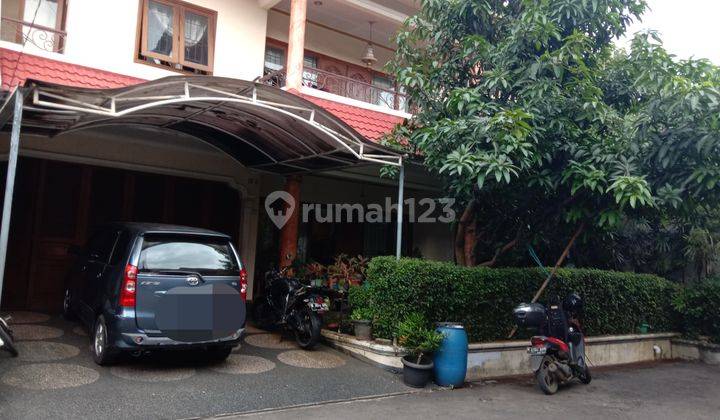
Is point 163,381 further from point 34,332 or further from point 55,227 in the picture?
point 55,227

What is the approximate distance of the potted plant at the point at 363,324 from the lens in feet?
24.2

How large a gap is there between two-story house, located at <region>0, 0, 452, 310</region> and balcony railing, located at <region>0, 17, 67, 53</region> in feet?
0.08

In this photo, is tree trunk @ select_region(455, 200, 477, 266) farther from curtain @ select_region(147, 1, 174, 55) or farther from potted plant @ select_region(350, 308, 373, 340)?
curtain @ select_region(147, 1, 174, 55)

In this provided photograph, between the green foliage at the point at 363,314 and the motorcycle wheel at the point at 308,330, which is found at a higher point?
the green foliage at the point at 363,314

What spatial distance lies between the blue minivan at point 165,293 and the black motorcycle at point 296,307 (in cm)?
139

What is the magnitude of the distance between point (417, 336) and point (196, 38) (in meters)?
6.91

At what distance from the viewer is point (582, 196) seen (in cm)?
707

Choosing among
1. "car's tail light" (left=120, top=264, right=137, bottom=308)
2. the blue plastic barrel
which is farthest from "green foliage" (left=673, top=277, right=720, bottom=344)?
"car's tail light" (left=120, top=264, right=137, bottom=308)

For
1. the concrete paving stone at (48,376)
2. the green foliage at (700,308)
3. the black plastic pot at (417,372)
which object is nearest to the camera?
the concrete paving stone at (48,376)

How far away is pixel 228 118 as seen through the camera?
7.75 m

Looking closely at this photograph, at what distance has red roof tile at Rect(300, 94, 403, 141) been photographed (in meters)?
9.45

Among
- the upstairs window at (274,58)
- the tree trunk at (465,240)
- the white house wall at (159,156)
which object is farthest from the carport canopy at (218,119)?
Answer: the upstairs window at (274,58)

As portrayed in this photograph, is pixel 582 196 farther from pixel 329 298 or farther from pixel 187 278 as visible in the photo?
pixel 187 278

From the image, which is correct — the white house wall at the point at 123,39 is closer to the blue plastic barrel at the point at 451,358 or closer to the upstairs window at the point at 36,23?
the upstairs window at the point at 36,23
